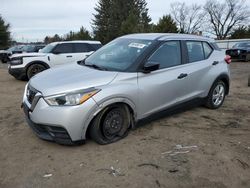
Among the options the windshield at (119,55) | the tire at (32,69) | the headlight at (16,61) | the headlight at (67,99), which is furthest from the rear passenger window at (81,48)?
the headlight at (67,99)

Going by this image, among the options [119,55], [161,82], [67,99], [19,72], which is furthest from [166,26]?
[67,99]

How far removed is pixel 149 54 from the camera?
15.7 ft

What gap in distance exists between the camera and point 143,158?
3.96 meters

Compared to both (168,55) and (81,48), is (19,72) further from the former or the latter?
(168,55)

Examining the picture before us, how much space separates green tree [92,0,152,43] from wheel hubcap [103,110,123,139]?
44.7 metres

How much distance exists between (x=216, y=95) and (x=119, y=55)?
8.54 feet

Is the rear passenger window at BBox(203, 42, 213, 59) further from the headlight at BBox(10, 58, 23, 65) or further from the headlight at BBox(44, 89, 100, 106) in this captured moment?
the headlight at BBox(10, 58, 23, 65)

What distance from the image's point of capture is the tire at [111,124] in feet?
13.7

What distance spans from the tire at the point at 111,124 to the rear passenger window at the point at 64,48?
7993 millimetres

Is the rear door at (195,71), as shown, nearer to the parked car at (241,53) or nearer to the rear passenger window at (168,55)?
the rear passenger window at (168,55)

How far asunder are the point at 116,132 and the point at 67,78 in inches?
43.6

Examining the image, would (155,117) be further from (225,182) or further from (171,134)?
(225,182)

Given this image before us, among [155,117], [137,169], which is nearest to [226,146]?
[155,117]

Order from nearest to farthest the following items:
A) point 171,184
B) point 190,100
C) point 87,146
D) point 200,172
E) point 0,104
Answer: point 171,184
point 200,172
point 87,146
point 190,100
point 0,104
